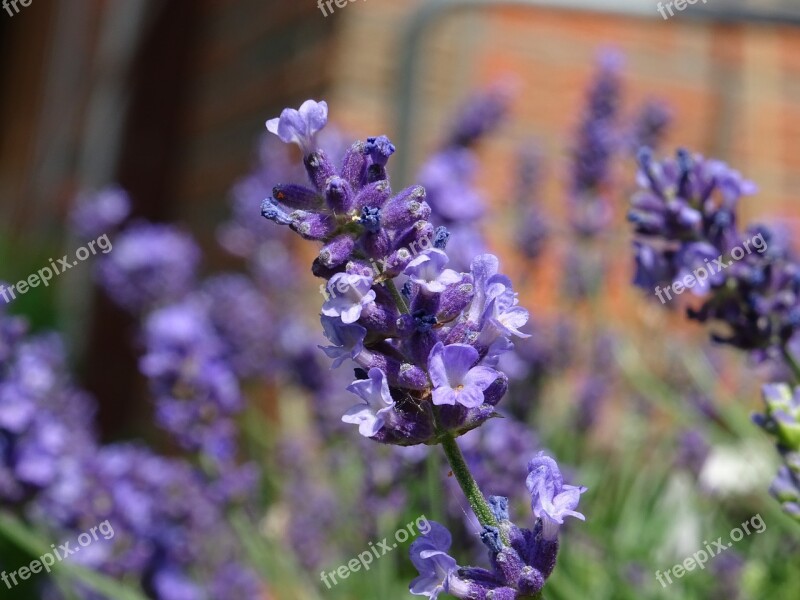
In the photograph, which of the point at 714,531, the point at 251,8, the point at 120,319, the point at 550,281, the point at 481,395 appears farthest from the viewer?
the point at 120,319

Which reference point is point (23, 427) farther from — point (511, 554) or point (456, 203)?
point (511, 554)

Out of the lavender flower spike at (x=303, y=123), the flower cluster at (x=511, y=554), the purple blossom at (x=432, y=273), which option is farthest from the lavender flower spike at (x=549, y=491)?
the lavender flower spike at (x=303, y=123)

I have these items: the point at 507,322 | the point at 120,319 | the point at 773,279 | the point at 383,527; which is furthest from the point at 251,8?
the point at 507,322

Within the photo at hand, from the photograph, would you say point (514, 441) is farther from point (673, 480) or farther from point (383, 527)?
point (673, 480)

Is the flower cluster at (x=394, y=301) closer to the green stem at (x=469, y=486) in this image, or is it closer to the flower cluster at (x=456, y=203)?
the green stem at (x=469, y=486)

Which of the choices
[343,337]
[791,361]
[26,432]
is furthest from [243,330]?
[343,337]

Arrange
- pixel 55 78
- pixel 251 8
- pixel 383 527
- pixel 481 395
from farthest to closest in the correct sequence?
pixel 55 78, pixel 251 8, pixel 383 527, pixel 481 395
